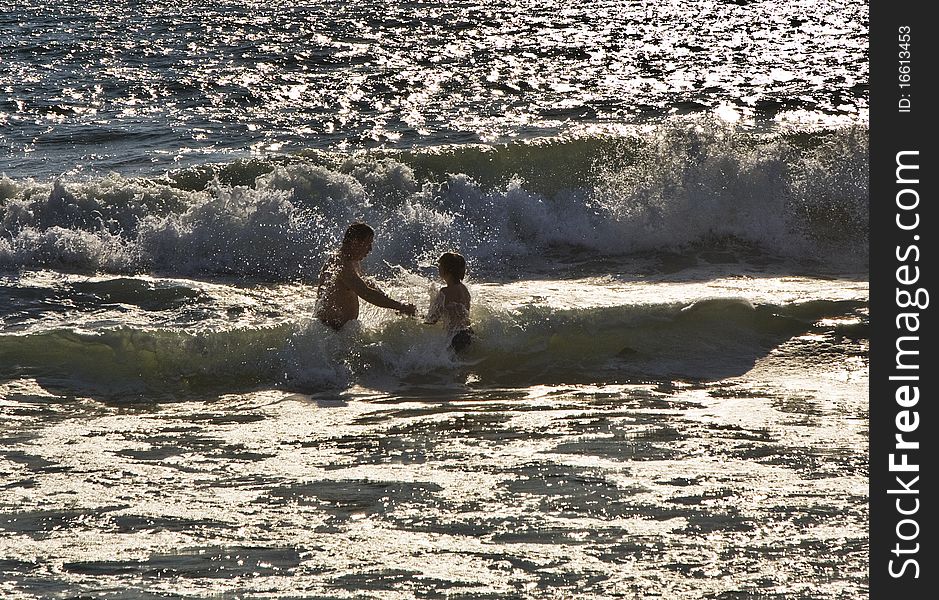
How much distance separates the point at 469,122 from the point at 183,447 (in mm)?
10798

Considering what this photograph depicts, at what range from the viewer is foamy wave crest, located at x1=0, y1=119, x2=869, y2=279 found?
12.6m

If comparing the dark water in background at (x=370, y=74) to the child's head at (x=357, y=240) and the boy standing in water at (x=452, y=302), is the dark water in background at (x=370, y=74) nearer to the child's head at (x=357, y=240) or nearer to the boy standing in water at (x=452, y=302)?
the child's head at (x=357, y=240)

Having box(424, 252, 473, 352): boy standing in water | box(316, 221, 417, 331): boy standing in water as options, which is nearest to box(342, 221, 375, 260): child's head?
box(316, 221, 417, 331): boy standing in water

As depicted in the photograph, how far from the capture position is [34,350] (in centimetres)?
881

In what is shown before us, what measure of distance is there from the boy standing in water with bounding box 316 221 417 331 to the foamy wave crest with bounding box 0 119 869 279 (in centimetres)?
303

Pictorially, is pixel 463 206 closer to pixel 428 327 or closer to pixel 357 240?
pixel 357 240

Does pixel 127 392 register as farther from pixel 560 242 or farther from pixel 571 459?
pixel 560 242

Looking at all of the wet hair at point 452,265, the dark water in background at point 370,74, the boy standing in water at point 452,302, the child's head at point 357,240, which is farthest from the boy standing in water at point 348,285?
the dark water in background at point 370,74

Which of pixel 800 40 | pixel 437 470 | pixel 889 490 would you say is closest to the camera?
pixel 889 490

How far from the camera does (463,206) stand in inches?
554

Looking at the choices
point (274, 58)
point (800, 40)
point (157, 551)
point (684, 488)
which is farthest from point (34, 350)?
point (800, 40)

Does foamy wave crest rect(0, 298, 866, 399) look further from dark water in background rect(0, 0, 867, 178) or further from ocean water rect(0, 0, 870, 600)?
dark water in background rect(0, 0, 867, 178)

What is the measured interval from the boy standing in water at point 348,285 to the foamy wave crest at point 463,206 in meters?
3.03

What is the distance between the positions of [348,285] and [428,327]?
79 cm
